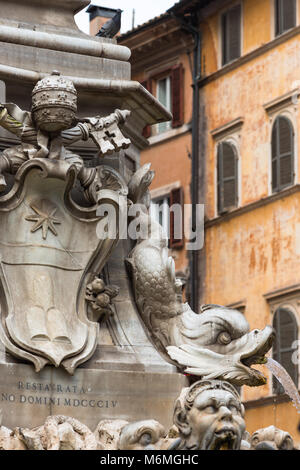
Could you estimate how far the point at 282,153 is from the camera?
34.4m

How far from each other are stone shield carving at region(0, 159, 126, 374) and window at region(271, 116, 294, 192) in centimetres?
2020

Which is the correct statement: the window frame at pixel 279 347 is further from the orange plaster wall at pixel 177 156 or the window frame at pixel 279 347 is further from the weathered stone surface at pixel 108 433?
the weathered stone surface at pixel 108 433

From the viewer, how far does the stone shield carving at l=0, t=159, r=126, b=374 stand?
44.8 ft

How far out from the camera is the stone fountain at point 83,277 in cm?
1353

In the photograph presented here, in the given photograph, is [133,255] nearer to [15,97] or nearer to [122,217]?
[122,217]

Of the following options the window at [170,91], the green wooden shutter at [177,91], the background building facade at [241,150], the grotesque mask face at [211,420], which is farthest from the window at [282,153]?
the grotesque mask face at [211,420]

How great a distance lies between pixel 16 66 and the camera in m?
14.5

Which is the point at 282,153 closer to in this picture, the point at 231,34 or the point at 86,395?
the point at 231,34

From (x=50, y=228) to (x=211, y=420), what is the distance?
2460mm

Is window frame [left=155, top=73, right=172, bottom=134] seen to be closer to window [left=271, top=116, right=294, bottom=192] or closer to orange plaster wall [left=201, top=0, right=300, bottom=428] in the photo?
orange plaster wall [left=201, top=0, right=300, bottom=428]

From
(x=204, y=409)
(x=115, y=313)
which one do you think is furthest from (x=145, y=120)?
(x=204, y=409)

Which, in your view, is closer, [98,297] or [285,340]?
[98,297]

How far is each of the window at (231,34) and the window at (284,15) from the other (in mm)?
1361

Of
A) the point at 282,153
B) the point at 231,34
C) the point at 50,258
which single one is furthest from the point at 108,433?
the point at 231,34
